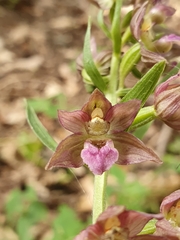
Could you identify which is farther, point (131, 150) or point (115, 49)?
point (115, 49)

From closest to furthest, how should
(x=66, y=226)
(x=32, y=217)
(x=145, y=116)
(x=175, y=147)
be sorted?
(x=145, y=116) < (x=66, y=226) < (x=32, y=217) < (x=175, y=147)

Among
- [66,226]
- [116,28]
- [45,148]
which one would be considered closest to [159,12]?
[116,28]

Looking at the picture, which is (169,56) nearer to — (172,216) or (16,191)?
(172,216)

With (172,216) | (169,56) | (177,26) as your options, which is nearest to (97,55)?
(169,56)

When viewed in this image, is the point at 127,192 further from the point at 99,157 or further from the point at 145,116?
the point at 99,157

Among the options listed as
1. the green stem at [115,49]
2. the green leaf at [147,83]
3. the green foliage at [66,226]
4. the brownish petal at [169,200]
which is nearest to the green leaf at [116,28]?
the green stem at [115,49]

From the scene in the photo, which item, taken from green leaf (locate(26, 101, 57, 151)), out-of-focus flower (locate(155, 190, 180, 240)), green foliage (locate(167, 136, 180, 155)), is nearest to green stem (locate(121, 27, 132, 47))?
green leaf (locate(26, 101, 57, 151))
